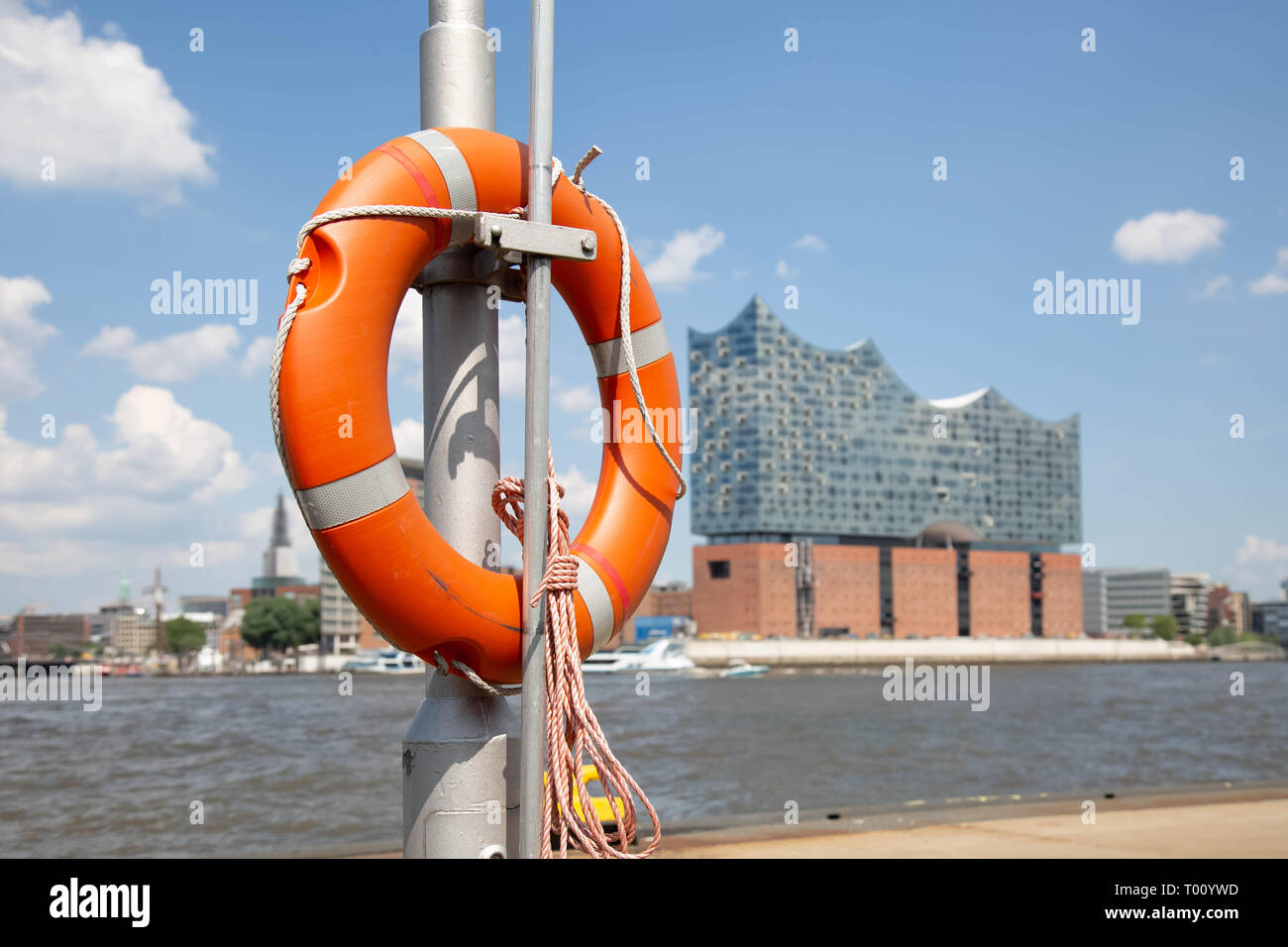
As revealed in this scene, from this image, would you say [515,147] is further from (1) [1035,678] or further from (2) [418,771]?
(1) [1035,678]

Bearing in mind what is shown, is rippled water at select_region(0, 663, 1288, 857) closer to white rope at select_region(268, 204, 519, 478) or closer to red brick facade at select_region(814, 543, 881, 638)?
white rope at select_region(268, 204, 519, 478)

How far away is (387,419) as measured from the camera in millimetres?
2750

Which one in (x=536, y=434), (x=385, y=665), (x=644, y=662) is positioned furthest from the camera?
(x=385, y=665)

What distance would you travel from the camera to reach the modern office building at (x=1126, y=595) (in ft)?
416

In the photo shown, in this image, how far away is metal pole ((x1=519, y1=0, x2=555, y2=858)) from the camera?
2605mm

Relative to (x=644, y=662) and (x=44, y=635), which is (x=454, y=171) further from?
(x=44, y=635)

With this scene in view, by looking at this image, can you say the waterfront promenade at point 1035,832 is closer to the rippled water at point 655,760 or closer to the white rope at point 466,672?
the rippled water at point 655,760

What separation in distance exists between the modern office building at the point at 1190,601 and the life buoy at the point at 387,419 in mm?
138389

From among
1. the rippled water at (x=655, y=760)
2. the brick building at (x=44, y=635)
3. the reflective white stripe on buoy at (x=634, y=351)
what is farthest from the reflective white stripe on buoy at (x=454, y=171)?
the brick building at (x=44, y=635)

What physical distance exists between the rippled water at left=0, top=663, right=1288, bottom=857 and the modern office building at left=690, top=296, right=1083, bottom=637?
136 feet

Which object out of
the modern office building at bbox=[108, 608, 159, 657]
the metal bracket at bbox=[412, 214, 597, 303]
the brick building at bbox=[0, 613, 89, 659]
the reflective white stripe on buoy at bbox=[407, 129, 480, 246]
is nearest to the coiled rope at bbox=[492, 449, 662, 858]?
the metal bracket at bbox=[412, 214, 597, 303]

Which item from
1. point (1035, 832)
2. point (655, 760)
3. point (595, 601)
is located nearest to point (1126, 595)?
point (655, 760)

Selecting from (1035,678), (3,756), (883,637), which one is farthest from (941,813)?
(883,637)

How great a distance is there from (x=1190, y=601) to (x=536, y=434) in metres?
156
